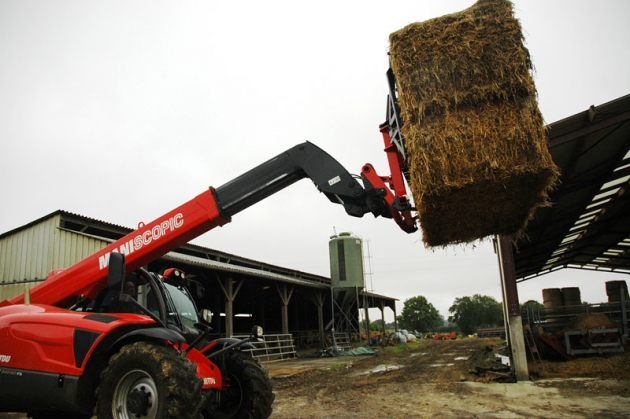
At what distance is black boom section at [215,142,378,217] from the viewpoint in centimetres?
519

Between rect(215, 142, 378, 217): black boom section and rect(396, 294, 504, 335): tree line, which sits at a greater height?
rect(215, 142, 378, 217): black boom section

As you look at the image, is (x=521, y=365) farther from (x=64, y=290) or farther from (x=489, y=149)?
(x=64, y=290)

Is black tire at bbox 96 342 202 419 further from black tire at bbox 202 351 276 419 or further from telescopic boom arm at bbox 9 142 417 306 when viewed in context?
telescopic boom arm at bbox 9 142 417 306

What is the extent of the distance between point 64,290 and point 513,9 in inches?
238

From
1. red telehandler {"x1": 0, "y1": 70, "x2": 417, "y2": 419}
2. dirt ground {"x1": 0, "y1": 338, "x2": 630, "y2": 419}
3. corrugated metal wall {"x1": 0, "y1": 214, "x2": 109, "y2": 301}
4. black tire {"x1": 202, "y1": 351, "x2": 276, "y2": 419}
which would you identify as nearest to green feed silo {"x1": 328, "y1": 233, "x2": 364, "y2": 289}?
dirt ground {"x1": 0, "y1": 338, "x2": 630, "y2": 419}

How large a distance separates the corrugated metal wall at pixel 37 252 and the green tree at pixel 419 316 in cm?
7481

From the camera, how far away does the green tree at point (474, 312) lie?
260 ft

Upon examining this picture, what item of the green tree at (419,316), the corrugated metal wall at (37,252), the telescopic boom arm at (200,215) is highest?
the corrugated metal wall at (37,252)

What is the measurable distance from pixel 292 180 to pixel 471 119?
213 cm

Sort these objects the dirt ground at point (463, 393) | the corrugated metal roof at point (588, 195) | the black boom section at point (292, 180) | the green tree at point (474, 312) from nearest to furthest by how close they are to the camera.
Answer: the black boom section at point (292, 180), the dirt ground at point (463, 393), the corrugated metal roof at point (588, 195), the green tree at point (474, 312)

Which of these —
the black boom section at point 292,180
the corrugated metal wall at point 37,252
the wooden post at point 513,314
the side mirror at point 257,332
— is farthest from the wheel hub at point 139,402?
the corrugated metal wall at point 37,252

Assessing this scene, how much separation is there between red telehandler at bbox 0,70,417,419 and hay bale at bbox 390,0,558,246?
0.37 meters

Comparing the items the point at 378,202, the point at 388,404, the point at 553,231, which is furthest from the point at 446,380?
the point at 553,231

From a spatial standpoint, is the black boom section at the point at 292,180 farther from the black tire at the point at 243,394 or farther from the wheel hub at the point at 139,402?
the wheel hub at the point at 139,402
